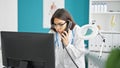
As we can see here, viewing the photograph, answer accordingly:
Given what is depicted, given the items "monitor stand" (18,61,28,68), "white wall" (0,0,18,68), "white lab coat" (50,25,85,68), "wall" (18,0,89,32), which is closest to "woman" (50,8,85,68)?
"white lab coat" (50,25,85,68)

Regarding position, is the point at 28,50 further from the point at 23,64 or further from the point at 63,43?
the point at 63,43

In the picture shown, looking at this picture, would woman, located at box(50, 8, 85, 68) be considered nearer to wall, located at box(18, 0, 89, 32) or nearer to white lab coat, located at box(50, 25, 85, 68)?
white lab coat, located at box(50, 25, 85, 68)

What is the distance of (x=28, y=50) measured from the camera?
4.01 ft

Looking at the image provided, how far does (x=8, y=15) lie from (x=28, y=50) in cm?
261

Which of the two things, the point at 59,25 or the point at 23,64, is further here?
the point at 59,25

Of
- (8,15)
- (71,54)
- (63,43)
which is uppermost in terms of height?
(8,15)

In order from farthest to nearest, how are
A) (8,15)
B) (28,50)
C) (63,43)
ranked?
(8,15) < (63,43) < (28,50)

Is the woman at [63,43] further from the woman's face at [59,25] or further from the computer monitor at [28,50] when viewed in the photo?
the computer monitor at [28,50]

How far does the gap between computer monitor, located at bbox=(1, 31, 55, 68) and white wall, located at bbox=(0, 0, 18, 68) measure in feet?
7.55

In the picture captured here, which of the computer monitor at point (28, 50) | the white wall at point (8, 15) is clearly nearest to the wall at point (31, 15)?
the white wall at point (8, 15)

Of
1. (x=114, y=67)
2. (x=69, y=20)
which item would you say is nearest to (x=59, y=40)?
(x=69, y=20)

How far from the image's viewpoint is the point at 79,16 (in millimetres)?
4000

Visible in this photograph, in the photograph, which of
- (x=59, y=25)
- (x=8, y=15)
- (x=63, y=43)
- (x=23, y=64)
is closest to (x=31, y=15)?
(x=8, y=15)

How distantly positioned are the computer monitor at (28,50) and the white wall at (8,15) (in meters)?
2.30
